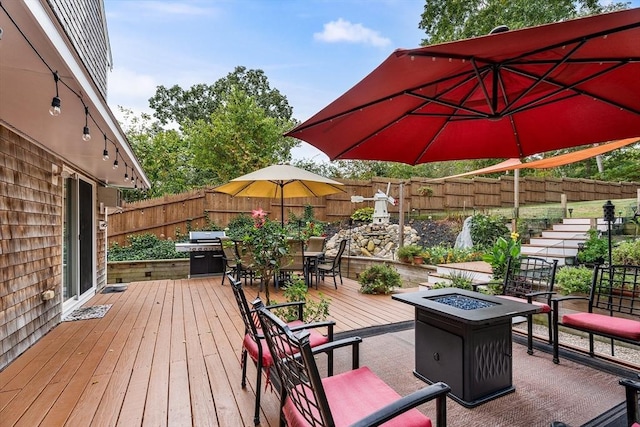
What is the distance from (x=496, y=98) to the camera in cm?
208

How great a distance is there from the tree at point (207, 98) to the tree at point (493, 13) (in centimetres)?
1131

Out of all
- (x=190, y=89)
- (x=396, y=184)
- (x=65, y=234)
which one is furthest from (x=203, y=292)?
(x=190, y=89)

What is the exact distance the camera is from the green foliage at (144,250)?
831 centimetres

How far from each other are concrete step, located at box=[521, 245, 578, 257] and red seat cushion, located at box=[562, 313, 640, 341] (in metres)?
3.84

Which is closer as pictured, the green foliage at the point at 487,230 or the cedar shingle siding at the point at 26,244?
the cedar shingle siding at the point at 26,244

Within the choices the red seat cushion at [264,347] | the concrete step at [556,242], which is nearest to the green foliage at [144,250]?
the red seat cushion at [264,347]

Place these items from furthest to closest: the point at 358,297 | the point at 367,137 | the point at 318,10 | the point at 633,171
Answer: the point at 318,10, the point at 633,171, the point at 358,297, the point at 367,137

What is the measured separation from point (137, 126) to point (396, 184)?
11372 millimetres

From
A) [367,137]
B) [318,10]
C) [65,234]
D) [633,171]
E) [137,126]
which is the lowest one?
[65,234]

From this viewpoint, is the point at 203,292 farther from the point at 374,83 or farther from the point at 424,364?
the point at 374,83

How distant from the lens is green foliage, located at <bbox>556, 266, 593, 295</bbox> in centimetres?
389

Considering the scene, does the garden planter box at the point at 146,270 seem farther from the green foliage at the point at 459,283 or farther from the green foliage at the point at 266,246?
the green foliage at the point at 459,283

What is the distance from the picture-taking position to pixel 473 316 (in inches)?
79.3

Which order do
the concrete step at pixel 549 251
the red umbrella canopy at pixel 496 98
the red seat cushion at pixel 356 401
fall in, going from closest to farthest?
the red seat cushion at pixel 356 401 → the red umbrella canopy at pixel 496 98 → the concrete step at pixel 549 251
